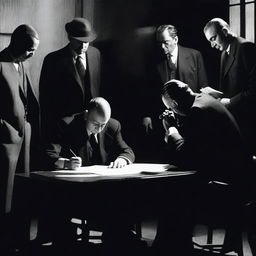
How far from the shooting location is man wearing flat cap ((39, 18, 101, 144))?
4.51m

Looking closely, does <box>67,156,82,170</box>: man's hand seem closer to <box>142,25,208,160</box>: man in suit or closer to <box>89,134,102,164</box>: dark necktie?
<box>89,134,102,164</box>: dark necktie

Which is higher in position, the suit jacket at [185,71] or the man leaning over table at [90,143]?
the suit jacket at [185,71]

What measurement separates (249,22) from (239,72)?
919mm

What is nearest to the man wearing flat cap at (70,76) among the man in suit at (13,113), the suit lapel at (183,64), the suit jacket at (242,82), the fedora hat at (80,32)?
the fedora hat at (80,32)

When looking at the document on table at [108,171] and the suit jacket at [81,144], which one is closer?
the document on table at [108,171]

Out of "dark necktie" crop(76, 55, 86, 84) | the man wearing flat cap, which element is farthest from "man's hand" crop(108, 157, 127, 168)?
"dark necktie" crop(76, 55, 86, 84)

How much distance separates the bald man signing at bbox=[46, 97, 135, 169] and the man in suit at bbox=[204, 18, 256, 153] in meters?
1.04

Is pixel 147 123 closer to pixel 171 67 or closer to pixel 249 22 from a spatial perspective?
pixel 171 67

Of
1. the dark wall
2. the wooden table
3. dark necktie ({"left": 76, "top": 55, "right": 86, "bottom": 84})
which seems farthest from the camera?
the dark wall

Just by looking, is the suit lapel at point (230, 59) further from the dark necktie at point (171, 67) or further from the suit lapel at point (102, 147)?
the suit lapel at point (102, 147)

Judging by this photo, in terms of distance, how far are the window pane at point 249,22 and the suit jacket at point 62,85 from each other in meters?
1.61

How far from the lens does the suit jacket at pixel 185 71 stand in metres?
4.80

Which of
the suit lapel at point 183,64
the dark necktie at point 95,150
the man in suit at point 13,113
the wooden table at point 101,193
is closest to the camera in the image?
the wooden table at point 101,193

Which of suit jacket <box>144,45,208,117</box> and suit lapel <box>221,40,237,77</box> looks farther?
suit jacket <box>144,45,208,117</box>
